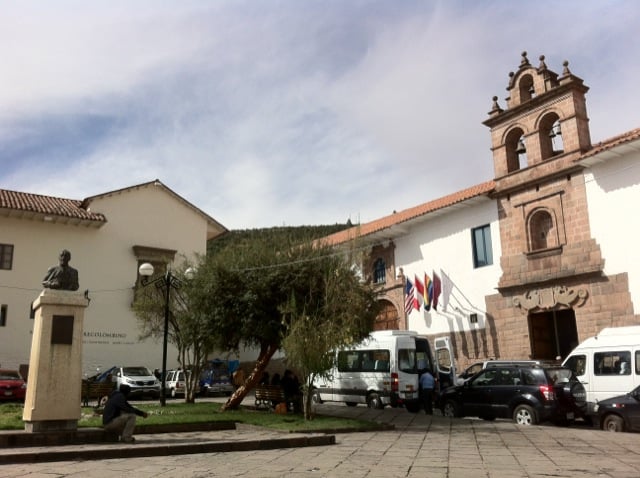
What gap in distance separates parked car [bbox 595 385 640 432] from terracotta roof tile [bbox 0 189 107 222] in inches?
973

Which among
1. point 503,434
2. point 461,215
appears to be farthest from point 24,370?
point 503,434

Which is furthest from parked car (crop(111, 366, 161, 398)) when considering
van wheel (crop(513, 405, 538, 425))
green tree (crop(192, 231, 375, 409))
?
van wheel (crop(513, 405, 538, 425))

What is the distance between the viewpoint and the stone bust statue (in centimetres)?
1050

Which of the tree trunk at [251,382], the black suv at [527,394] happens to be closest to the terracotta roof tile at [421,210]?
the tree trunk at [251,382]

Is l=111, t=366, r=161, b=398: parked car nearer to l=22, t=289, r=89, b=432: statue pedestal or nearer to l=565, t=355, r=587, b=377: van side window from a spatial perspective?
l=22, t=289, r=89, b=432: statue pedestal

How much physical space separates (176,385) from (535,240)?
17560mm

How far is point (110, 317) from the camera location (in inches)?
1166

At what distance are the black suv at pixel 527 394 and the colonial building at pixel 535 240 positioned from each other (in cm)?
536

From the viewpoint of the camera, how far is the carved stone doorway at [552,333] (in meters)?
21.1

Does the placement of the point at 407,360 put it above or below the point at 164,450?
above

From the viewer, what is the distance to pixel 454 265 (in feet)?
80.6

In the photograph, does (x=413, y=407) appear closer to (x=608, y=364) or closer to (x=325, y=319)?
(x=325, y=319)

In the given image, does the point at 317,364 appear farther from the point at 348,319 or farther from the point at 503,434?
the point at 503,434

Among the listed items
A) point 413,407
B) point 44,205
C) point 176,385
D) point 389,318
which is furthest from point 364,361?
point 44,205
